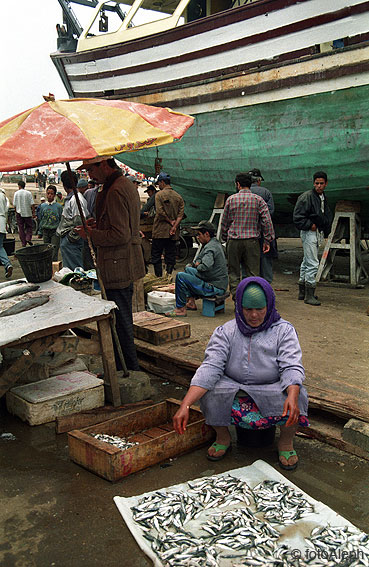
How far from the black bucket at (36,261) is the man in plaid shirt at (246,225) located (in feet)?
10.4

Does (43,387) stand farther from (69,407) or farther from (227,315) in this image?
(227,315)

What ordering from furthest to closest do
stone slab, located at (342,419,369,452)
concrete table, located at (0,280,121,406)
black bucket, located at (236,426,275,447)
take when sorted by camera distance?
concrete table, located at (0,280,121,406), black bucket, located at (236,426,275,447), stone slab, located at (342,419,369,452)

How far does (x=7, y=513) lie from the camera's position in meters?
3.20

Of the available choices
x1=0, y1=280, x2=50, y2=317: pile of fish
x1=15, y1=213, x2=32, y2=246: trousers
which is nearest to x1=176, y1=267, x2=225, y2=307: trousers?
x1=0, y1=280, x2=50, y2=317: pile of fish

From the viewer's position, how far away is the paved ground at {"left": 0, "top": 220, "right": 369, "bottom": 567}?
2.85 meters

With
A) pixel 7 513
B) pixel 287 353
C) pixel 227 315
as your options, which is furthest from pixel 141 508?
pixel 227 315

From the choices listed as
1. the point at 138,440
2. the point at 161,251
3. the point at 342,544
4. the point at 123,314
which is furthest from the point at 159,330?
the point at 161,251

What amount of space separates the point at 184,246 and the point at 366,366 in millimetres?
8891

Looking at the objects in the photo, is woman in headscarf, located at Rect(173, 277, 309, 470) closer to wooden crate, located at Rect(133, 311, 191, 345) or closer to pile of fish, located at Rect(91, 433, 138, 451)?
pile of fish, located at Rect(91, 433, 138, 451)

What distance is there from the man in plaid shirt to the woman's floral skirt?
4.17 metres

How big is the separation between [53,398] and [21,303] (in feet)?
2.79

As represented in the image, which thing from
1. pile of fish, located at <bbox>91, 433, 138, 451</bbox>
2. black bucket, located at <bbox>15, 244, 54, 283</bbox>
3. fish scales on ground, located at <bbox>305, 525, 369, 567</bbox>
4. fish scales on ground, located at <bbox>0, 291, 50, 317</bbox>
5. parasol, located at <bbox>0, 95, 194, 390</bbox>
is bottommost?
fish scales on ground, located at <bbox>305, 525, 369, 567</bbox>

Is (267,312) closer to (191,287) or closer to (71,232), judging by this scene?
(191,287)

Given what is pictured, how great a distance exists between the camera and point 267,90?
9.28 meters
